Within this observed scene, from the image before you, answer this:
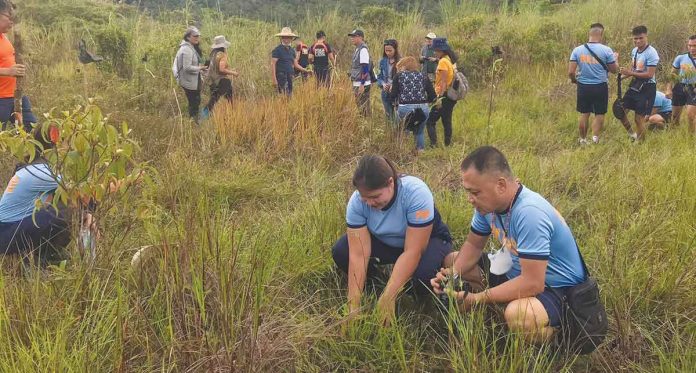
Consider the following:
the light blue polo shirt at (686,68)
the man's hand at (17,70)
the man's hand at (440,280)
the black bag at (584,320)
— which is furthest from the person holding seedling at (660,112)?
the man's hand at (17,70)

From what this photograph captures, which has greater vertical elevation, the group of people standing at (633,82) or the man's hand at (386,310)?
the group of people standing at (633,82)

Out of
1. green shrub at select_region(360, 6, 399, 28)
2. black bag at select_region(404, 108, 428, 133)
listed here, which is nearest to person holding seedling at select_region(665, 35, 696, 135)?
black bag at select_region(404, 108, 428, 133)

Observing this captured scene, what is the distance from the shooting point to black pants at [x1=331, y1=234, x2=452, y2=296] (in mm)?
2736

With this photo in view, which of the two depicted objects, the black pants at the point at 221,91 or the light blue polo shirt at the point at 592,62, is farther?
the black pants at the point at 221,91

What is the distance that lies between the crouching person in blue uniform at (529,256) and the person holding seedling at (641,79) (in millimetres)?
4167

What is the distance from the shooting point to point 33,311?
212 cm

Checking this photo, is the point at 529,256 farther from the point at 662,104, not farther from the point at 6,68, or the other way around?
the point at 662,104

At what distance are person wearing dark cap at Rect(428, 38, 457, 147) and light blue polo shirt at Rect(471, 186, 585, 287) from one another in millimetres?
3688

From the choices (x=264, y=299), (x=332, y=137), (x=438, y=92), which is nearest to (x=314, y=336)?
(x=264, y=299)

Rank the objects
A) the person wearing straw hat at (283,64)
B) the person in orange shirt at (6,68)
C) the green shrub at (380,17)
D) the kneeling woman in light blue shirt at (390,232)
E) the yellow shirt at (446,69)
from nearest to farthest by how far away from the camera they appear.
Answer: the kneeling woman in light blue shirt at (390,232), the person in orange shirt at (6,68), the yellow shirt at (446,69), the person wearing straw hat at (283,64), the green shrub at (380,17)

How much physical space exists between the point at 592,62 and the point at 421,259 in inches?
169

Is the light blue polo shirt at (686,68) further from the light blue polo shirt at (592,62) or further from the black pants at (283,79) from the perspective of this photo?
the black pants at (283,79)

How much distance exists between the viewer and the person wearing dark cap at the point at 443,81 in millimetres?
6021

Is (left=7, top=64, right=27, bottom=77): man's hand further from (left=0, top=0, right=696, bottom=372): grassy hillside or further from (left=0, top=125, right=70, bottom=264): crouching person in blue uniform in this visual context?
(left=0, top=125, right=70, bottom=264): crouching person in blue uniform
